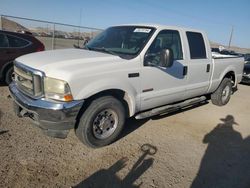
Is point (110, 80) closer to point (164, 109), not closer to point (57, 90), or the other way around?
point (57, 90)

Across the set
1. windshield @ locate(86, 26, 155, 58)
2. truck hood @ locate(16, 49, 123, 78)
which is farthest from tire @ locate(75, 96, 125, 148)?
→ windshield @ locate(86, 26, 155, 58)

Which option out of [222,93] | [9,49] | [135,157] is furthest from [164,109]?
[9,49]

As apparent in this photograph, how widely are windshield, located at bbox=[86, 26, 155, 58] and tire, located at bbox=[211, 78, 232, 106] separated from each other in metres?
3.29

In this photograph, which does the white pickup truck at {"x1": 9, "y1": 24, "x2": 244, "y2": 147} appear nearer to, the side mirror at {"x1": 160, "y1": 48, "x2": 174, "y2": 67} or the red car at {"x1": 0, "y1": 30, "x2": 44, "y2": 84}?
the side mirror at {"x1": 160, "y1": 48, "x2": 174, "y2": 67}

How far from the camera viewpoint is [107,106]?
3.83m

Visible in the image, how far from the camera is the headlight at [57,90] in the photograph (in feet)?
10.8

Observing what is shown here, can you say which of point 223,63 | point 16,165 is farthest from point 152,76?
point 223,63

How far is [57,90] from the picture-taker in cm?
331

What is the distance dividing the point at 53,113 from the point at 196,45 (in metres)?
3.68

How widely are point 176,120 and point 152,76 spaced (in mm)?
1692

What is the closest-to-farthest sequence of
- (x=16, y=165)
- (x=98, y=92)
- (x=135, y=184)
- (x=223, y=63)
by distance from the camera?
(x=135, y=184), (x=16, y=165), (x=98, y=92), (x=223, y=63)

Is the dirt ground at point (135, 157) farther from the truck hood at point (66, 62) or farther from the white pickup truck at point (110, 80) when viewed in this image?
the truck hood at point (66, 62)

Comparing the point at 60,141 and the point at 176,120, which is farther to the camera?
the point at 176,120

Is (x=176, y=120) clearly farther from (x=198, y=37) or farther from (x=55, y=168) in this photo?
(x=55, y=168)
